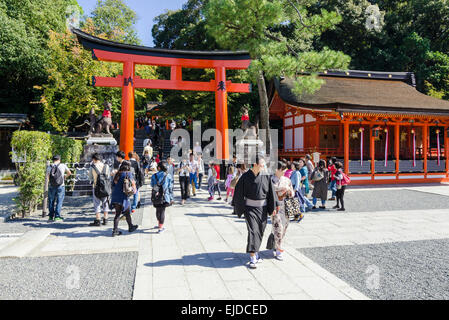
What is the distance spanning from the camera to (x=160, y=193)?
6004mm

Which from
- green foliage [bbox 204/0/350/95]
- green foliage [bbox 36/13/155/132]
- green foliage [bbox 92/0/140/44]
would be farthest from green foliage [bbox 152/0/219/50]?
green foliage [bbox 204/0/350/95]

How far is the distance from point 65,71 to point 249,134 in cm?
1378

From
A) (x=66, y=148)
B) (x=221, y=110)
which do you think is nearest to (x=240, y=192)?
(x=66, y=148)

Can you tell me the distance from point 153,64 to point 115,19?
16311 millimetres

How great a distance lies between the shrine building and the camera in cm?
1370

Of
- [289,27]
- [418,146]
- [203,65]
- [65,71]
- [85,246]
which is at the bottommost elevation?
[85,246]

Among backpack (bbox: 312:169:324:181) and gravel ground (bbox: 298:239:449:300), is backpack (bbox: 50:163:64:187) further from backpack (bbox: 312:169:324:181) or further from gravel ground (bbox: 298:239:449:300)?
backpack (bbox: 312:169:324:181)

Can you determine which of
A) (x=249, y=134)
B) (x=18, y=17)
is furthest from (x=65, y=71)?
(x=249, y=134)

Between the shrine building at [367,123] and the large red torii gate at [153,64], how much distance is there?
4103 mm

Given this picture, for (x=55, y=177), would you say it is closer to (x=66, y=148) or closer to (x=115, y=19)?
(x=66, y=148)

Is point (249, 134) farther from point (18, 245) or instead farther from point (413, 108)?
point (18, 245)

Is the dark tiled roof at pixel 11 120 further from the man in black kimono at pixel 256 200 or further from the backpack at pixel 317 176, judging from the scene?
the man in black kimono at pixel 256 200

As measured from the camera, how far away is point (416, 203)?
9492mm

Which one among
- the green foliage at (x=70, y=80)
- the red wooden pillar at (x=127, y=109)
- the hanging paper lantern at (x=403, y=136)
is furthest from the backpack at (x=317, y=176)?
the green foliage at (x=70, y=80)
